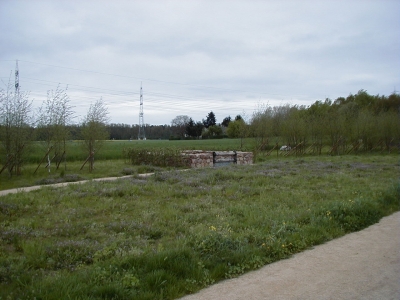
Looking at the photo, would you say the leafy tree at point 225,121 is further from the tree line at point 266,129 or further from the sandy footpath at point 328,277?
the sandy footpath at point 328,277

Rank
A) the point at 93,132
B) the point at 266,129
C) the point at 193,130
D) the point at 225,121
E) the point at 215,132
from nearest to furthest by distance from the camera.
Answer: the point at 93,132 < the point at 266,129 < the point at 215,132 < the point at 193,130 < the point at 225,121

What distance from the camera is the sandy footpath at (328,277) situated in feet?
13.3

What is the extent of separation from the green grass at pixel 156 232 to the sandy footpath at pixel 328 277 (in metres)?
0.27

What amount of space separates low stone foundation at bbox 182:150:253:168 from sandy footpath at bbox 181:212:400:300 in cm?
1468

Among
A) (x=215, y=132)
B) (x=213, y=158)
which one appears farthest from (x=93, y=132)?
(x=215, y=132)

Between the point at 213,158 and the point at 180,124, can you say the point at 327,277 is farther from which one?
the point at 180,124

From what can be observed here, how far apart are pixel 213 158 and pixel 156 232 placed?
15.5 meters

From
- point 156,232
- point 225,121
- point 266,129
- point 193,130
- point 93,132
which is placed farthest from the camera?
point 225,121

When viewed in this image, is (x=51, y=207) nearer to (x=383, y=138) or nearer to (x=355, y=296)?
(x=355, y=296)

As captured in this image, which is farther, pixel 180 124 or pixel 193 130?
pixel 180 124

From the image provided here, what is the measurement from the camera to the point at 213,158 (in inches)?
863

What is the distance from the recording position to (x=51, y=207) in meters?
8.52

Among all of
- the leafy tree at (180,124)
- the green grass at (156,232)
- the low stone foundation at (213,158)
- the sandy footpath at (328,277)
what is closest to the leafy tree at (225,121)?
the leafy tree at (180,124)

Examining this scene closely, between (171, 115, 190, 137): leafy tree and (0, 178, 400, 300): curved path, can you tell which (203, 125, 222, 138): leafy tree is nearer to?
(171, 115, 190, 137): leafy tree
